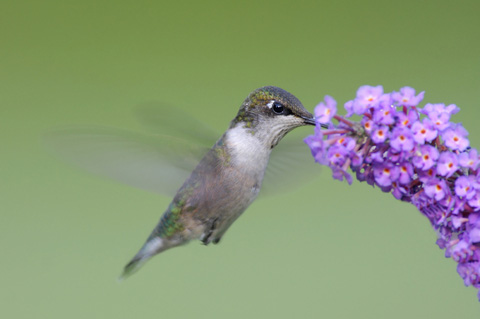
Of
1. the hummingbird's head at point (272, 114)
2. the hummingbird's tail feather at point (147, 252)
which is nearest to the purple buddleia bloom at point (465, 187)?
the hummingbird's head at point (272, 114)

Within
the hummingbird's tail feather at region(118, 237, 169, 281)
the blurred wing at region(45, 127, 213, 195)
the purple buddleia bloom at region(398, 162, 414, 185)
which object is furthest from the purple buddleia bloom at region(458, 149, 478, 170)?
the hummingbird's tail feather at region(118, 237, 169, 281)

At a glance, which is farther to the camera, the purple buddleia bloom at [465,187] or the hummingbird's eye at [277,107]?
the hummingbird's eye at [277,107]

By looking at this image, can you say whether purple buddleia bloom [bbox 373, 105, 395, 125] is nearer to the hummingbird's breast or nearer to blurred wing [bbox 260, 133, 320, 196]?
the hummingbird's breast

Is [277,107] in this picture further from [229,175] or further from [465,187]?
[465,187]

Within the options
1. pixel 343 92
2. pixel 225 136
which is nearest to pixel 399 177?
pixel 225 136

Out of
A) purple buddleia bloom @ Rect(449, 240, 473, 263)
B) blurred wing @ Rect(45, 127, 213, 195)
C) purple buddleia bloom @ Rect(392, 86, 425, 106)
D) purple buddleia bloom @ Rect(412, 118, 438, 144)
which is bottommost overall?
purple buddleia bloom @ Rect(449, 240, 473, 263)

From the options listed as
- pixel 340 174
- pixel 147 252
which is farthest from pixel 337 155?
pixel 147 252

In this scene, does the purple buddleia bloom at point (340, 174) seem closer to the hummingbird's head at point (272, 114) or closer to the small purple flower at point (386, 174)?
the small purple flower at point (386, 174)
